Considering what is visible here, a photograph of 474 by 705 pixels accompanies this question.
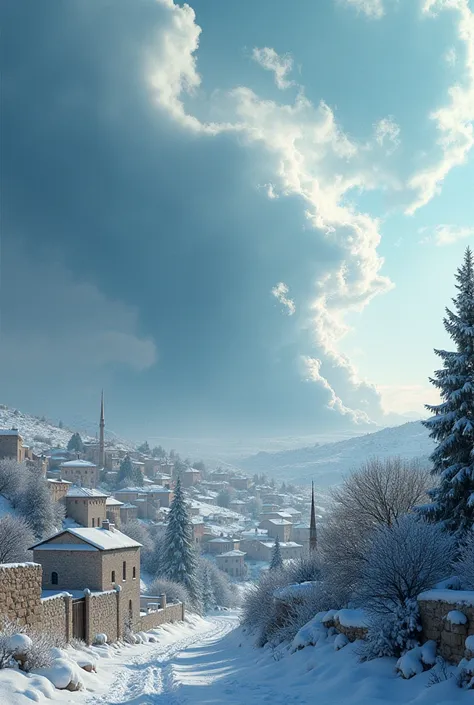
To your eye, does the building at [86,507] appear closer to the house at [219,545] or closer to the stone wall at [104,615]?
the stone wall at [104,615]

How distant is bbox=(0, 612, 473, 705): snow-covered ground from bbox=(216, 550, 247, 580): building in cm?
9671

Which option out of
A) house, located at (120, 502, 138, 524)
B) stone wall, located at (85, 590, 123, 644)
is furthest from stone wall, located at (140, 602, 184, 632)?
house, located at (120, 502, 138, 524)

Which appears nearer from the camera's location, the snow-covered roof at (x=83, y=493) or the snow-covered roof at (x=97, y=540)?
the snow-covered roof at (x=97, y=540)

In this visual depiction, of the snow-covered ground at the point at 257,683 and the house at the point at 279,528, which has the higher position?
the snow-covered ground at the point at 257,683

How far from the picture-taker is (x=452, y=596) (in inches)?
461

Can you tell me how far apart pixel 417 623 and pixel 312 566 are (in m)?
18.4

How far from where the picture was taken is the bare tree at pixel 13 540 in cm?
4530

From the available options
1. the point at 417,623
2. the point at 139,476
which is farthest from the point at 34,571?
the point at 139,476

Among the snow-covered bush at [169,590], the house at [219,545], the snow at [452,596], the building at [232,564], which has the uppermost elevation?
the snow at [452,596]

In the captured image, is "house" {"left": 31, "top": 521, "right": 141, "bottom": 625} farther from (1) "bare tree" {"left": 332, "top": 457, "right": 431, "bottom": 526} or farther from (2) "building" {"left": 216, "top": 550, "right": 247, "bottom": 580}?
(2) "building" {"left": 216, "top": 550, "right": 247, "bottom": 580}

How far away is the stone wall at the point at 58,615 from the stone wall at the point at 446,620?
47.9 feet

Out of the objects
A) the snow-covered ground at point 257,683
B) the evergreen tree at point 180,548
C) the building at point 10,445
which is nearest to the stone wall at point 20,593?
the snow-covered ground at point 257,683

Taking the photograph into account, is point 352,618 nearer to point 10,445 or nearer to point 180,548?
point 180,548

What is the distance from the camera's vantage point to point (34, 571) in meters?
15.3
